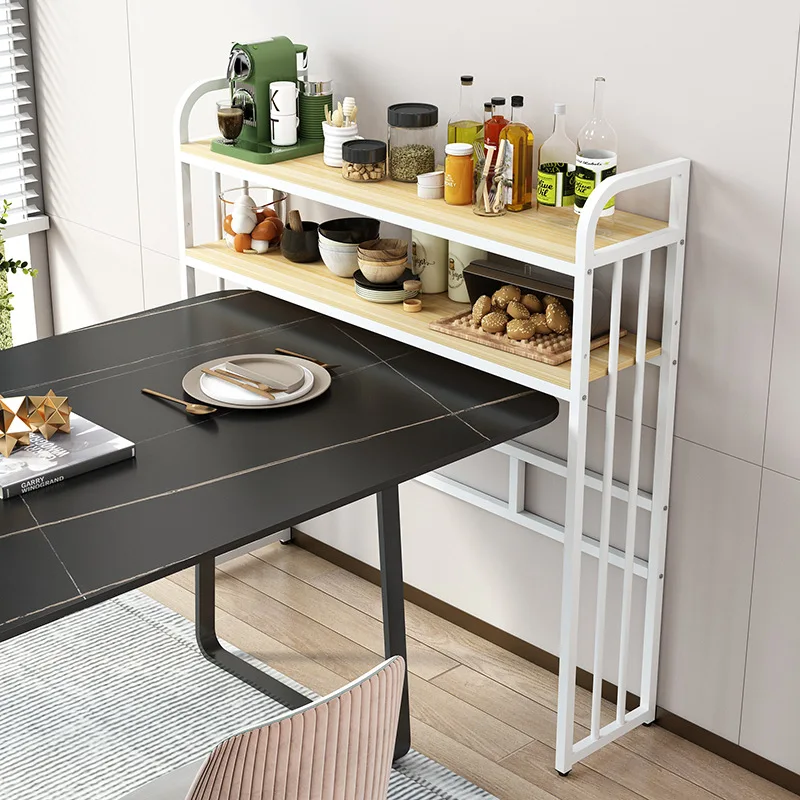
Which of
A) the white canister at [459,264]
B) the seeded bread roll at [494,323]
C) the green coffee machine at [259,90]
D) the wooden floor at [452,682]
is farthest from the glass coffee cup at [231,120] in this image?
the wooden floor at [452,682]

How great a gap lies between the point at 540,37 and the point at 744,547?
1.07 metres

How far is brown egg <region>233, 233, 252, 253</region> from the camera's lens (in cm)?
277

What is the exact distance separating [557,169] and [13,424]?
109 cm

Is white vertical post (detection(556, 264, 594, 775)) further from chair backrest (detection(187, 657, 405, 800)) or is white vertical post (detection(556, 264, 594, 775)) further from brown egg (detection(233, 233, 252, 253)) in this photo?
brown egg (detection(233, 233, 252, 253))

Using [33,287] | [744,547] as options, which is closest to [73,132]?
[33,287]

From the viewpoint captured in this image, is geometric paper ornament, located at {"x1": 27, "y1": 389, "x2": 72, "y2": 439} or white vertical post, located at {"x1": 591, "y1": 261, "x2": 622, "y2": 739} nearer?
geometric paper ornament, located at {"x1": 27, "y1": 389, "x2": 72, "y2": 439}

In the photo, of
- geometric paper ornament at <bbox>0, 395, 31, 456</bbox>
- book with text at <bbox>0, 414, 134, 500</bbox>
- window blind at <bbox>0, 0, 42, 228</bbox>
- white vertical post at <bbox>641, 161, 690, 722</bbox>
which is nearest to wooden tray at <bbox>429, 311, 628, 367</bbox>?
white vertical post at <bbox>641, 161, 690, 722</bbox>

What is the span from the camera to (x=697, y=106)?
2.15 metres

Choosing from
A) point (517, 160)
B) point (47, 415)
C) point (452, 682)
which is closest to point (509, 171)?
point (517, 160)

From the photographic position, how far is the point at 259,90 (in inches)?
105

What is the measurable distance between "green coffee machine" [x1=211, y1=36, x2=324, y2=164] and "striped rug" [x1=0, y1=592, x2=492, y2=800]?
45.9 inches

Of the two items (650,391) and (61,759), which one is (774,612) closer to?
(650,391)

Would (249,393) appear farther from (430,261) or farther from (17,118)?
(17,118)

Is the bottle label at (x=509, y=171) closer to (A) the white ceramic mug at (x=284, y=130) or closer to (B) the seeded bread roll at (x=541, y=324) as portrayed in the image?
(B) the seeded bread roll at (x=541, y=324)
